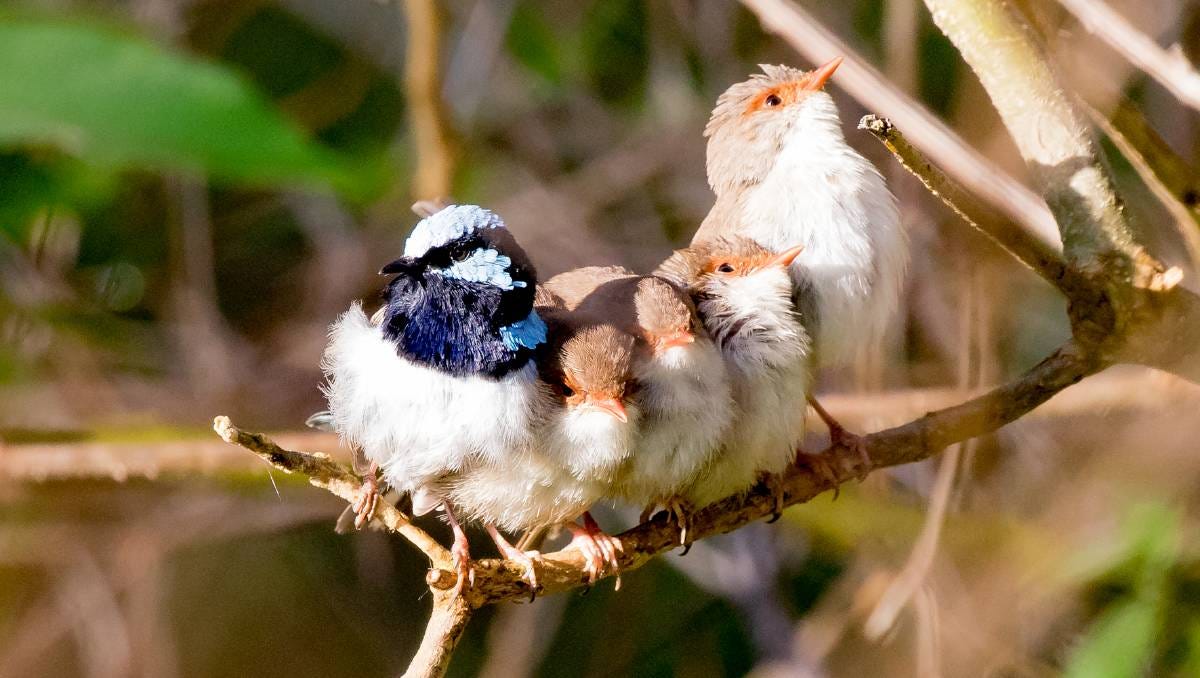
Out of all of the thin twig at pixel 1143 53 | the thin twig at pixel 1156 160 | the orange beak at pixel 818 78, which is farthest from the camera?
the orange beak at pixel 818 78

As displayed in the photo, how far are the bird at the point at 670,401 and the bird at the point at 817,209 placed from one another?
1.23ft

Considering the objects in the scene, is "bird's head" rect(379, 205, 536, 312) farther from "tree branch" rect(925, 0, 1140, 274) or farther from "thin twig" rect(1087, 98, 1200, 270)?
"thin twig" rect(1087, 98, 1200, 270)

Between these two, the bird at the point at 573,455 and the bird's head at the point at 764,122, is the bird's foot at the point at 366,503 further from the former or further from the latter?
the bird's head at the point at 764,122

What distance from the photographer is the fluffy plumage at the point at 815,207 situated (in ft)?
9.82

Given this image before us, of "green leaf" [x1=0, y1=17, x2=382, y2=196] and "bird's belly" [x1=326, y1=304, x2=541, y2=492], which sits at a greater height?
"green leaf" [x1=0, y1=17, x2=382, y2=196]

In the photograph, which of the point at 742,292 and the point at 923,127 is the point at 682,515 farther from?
the point at 923,127

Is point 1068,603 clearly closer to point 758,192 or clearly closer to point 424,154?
point 758,192

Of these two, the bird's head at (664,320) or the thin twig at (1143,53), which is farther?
the bird's head at (664,320)

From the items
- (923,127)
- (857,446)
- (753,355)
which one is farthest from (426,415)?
(923,127)

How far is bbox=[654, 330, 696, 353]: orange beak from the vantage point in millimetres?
2660

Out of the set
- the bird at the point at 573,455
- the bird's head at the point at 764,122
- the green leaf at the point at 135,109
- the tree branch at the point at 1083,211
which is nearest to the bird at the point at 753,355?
the bird at the point at 573,455

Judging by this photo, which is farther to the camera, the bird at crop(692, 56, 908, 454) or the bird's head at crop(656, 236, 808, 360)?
the bird at crop(692, 56, 908, 454)

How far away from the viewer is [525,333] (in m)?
2.71

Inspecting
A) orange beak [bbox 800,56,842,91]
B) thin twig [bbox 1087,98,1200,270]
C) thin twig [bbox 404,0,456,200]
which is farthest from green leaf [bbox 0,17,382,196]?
thin twig [bbox 1087,98,1200,270]
